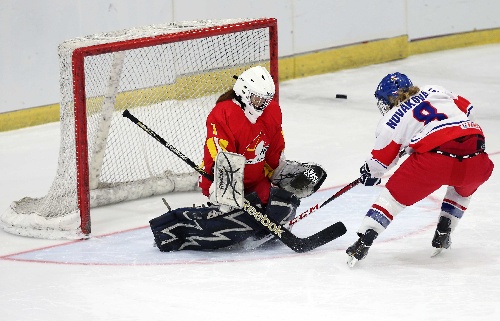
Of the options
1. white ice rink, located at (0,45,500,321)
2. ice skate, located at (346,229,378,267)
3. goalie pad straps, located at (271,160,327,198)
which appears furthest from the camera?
goalie pad straps, located at (271,160,327,198)

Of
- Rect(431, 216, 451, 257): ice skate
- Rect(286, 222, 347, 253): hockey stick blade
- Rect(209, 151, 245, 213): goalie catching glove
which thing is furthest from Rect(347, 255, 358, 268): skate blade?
Rect(209, 151, 245, 213): goalie catching glove

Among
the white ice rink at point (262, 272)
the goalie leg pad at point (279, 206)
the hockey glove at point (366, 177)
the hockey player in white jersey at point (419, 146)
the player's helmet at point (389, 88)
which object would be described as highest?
the player's helmet at point (389, 88)

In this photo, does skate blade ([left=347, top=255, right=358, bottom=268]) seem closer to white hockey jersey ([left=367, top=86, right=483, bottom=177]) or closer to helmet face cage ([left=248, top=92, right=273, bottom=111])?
white hockey jersey ([left=367, top=86, right=483, bottom=177])

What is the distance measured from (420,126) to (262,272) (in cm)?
81

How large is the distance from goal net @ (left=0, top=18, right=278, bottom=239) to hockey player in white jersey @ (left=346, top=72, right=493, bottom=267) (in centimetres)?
122

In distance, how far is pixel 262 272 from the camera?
15.0 feet

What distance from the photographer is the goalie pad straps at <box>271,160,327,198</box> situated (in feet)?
16.3

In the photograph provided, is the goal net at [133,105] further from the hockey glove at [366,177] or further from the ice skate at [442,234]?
the ice skate at [442,234]

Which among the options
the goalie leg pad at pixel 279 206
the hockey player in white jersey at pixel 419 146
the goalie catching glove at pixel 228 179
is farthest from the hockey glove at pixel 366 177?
the goalie catching glove at pixel 228 179

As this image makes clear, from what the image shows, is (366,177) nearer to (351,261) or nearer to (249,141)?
(351,261)

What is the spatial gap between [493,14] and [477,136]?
5.41 m

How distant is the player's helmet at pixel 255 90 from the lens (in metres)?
4.68

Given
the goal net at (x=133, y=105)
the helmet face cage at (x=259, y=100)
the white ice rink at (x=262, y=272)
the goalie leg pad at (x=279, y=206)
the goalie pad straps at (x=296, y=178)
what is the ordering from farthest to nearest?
1. the goal net at (x=133, y=105)
2. the goalie pad straps at (x=296, y=178)
3. the goalie leg pad at (x=279, y=206)
4. the helmet face cage at (x=259, y=100)
5. the white ice rink at (x=262, y=272)

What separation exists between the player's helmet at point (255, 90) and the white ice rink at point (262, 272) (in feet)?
1.93
